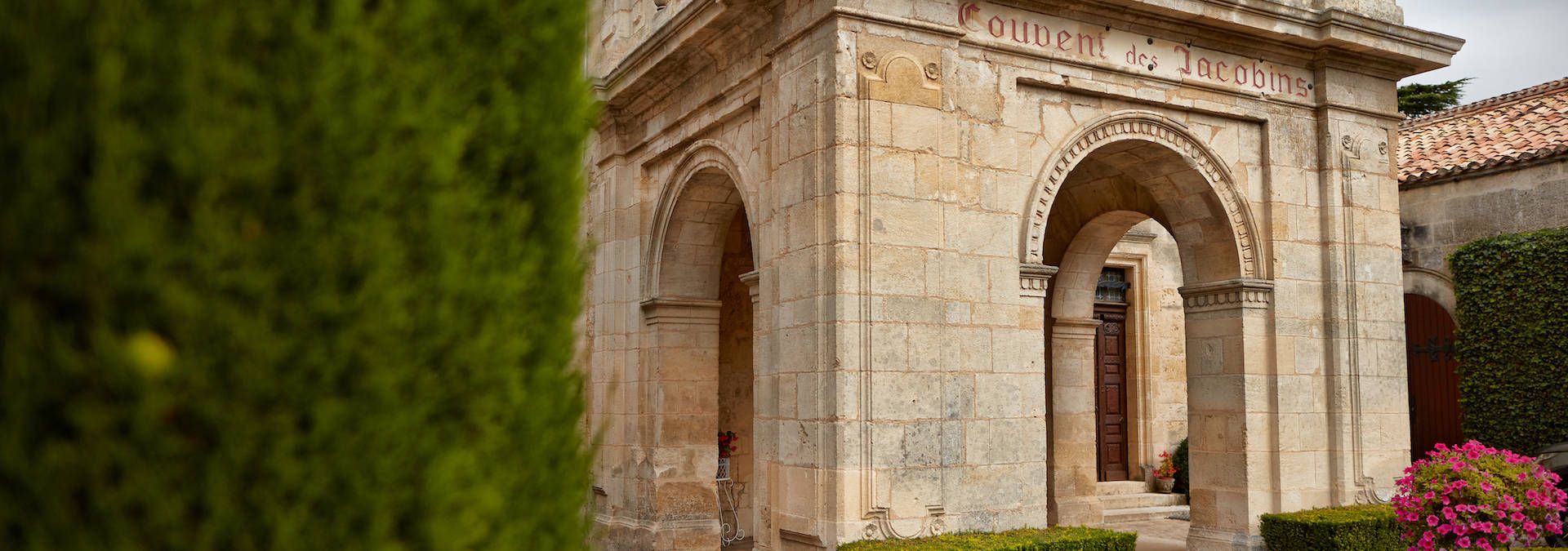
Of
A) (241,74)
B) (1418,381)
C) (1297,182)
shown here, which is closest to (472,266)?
(241,74)

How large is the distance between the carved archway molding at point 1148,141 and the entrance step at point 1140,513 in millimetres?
5076

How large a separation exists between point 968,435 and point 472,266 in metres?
5.90

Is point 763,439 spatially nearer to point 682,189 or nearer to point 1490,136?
point 682,189

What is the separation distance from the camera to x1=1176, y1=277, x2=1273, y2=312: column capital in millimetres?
8742

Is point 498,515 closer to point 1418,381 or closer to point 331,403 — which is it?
point 331,403

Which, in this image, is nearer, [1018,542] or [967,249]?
[1018,542]

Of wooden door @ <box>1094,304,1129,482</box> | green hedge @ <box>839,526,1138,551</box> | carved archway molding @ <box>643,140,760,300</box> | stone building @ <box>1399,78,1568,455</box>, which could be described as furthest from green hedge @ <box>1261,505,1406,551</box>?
wooden door @ <box>1094,304,1129,482</box>

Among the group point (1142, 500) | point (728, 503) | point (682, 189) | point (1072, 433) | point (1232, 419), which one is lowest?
point (1142, 500)

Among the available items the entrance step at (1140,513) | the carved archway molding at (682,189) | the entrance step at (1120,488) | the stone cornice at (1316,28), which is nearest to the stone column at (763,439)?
the carved archway molding at (682,189)

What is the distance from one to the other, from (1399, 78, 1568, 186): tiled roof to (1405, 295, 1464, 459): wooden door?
1604mm

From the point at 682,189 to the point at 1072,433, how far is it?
502 centimetres

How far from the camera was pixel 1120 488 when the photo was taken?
13922 mm

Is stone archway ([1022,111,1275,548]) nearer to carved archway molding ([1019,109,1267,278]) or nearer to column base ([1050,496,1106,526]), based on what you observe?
carved archway molding ([1019,109,1267,278])

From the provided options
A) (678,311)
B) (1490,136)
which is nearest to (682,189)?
(678,311)
